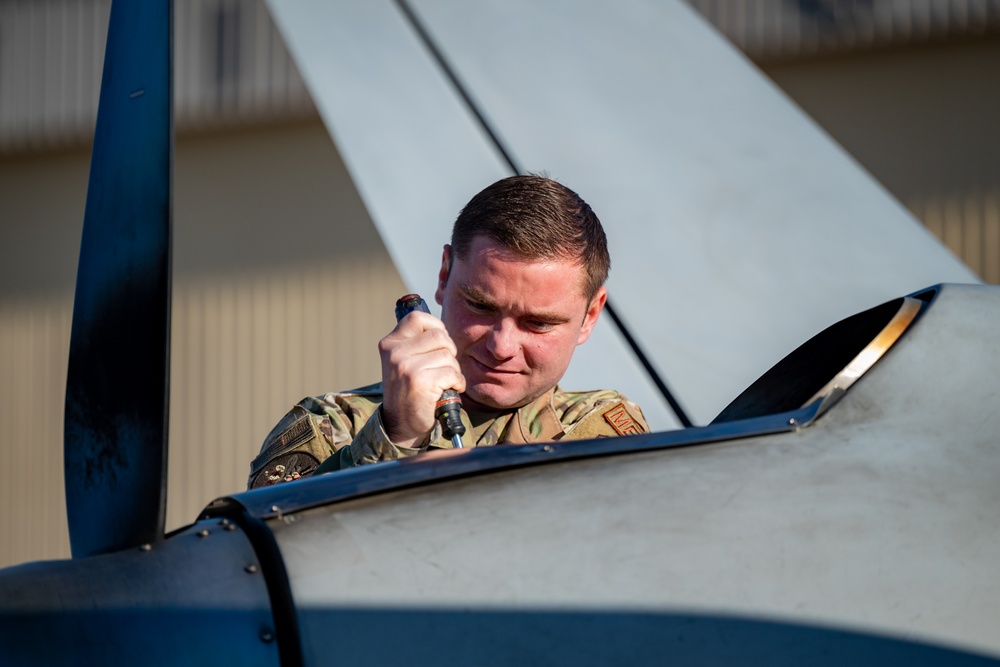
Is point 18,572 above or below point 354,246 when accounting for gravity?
below

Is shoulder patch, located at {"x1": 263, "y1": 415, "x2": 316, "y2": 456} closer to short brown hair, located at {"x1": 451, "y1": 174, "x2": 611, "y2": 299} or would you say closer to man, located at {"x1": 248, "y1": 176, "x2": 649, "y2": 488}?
man, located at {"x1": 248, "y1": 176, "x2": 649, "y2": 488}

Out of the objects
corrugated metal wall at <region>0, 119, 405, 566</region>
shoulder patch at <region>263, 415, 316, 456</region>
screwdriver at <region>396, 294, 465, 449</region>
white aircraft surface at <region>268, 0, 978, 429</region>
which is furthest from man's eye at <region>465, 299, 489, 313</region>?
corrugated metal wall at <region>0, 119, 405, 566</region>

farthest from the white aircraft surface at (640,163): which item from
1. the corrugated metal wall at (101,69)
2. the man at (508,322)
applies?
the corrugated metal wall at (101,69)

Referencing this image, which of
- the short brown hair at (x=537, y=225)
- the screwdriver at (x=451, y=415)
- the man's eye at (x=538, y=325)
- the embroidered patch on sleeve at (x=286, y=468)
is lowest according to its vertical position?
the embroidered patch on sleeve at (x=286, y=468)

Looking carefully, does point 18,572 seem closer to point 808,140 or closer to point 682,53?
point 808,140

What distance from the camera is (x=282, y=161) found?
249 inches

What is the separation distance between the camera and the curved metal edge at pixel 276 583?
835mm

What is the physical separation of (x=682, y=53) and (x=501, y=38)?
0.71 metres

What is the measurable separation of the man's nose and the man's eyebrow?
3 cm

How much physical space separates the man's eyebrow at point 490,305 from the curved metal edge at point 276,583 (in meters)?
0.88

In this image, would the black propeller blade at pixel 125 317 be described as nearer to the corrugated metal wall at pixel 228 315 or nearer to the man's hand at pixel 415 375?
the man's hand at pixel 415 375

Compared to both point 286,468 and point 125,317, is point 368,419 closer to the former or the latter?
point 286,468

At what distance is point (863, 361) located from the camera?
3.66 feet

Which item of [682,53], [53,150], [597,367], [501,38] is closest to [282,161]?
[53,150]
